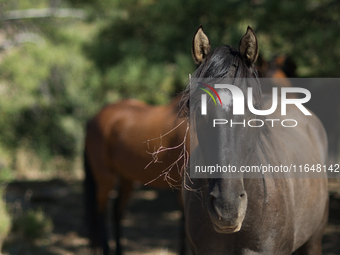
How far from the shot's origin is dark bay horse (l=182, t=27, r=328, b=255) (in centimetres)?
152

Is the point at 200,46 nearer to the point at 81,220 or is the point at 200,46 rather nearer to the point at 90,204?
the point at 90,204

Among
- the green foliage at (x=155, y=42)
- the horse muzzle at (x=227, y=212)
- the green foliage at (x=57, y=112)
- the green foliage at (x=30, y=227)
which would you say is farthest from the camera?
the green foliage at (x=57, y=112)

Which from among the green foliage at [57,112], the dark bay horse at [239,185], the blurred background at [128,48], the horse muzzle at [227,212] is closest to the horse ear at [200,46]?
the dark bay horse at [239,185]

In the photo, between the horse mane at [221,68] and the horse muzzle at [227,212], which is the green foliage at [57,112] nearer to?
the horse mane at [221,68]

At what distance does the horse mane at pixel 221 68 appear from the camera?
1.66m

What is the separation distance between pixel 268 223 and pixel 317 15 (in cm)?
322

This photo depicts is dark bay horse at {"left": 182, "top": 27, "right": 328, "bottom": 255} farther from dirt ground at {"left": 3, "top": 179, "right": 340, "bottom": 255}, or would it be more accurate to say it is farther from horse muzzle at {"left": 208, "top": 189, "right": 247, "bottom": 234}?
dirt ground at {"left": 3, "top": 179, "right": 340, "bottom": 255}

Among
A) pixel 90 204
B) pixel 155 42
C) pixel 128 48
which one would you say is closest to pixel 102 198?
pixel 90 204

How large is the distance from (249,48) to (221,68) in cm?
19

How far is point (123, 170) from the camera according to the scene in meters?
4.15

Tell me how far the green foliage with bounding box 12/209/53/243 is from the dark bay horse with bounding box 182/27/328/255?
10.3 ft

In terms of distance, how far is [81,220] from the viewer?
557cm

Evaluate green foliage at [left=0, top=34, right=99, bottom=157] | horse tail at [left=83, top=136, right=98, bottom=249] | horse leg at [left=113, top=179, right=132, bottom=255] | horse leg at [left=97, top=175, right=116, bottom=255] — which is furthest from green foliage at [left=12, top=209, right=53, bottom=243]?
green foliage at [left=0, top=34, right=99, bottom=157]

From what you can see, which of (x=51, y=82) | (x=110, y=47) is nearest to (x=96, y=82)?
(x=110, y=47)
